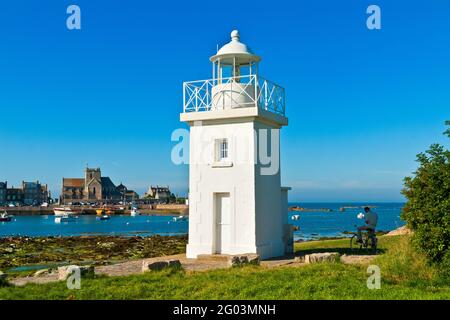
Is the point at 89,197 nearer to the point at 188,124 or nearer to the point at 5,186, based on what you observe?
the point at 5,186

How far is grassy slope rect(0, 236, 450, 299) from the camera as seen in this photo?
9.43 m

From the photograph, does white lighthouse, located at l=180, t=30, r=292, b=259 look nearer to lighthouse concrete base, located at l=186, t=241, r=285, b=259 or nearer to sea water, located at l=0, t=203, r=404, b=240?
lighthouse concrete base, located at l=186, t=241, r=285, b=259

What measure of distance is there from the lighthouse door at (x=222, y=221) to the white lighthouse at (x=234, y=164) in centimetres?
3

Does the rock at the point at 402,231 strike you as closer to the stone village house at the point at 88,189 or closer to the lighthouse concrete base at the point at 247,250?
the lighthouse concrete base at the point at 247,250

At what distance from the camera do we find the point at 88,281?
11141 millimetres

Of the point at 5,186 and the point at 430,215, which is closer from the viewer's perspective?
the point at 430,215

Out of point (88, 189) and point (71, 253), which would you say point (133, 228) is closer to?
point (71, 253)

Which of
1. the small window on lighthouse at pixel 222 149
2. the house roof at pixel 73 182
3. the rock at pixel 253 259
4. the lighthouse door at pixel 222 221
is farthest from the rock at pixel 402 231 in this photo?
the house roof at pixel 73 182

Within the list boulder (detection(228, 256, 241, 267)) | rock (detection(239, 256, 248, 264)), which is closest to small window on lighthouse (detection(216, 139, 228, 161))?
rock (detection(239, 256, 248, 264))

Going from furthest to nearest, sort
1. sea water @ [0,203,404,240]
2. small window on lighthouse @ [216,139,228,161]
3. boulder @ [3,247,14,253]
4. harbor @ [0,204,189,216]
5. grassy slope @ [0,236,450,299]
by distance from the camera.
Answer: harbor @ [0,204,189,216] → sea water @ [0,203,404,240] → boulder @ [3,247,14,253] → small window on lighthouse @ [216,139,228,161] → grassy slope @ [0,236,450,299]

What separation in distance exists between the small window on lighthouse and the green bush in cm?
651

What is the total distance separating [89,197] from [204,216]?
179 meters

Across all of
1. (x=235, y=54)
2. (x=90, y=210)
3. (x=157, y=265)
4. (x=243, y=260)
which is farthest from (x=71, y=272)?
(x=90, y=210)
